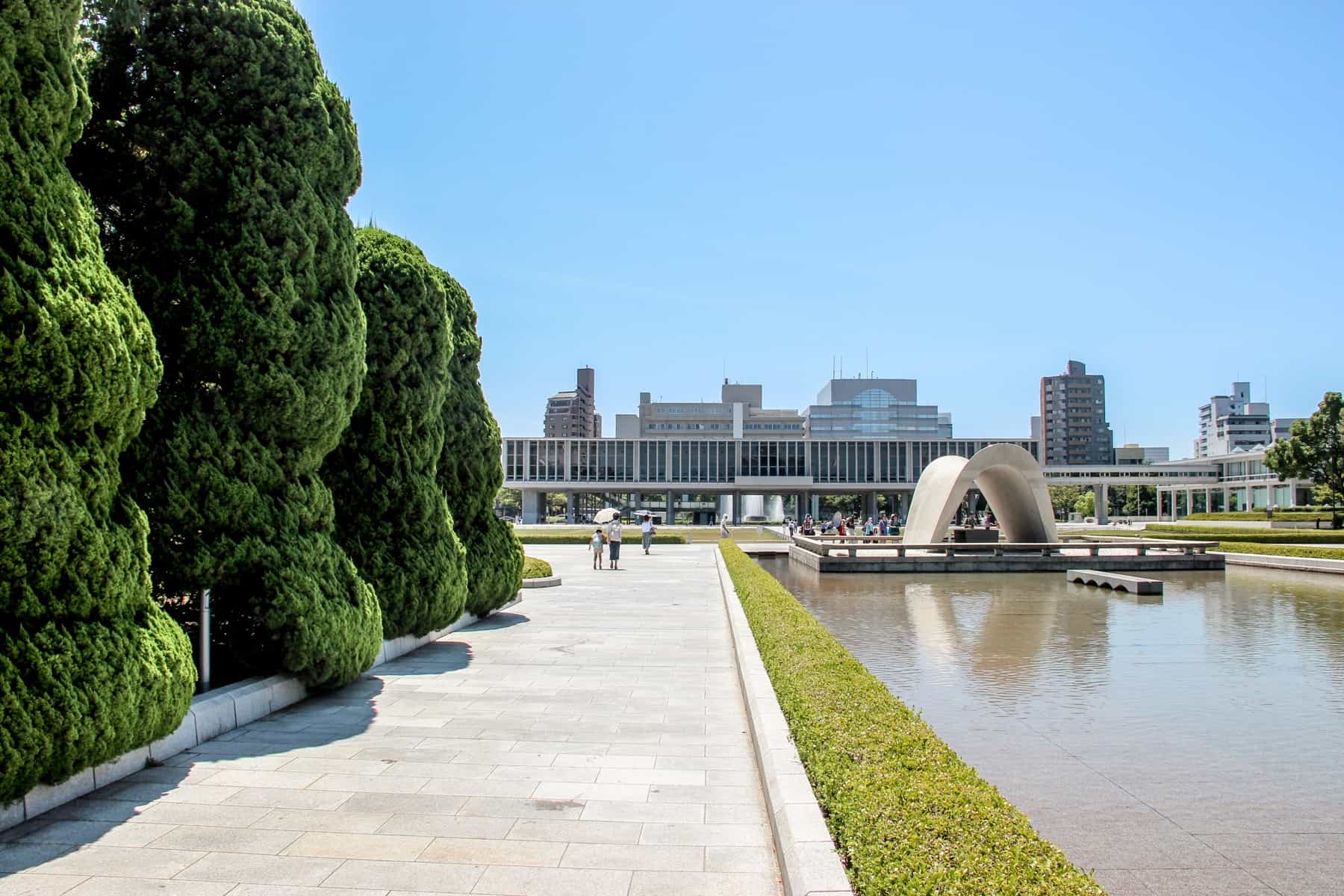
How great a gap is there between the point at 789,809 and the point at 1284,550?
29928 millimetres

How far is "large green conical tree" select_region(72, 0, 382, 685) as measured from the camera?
275 inches

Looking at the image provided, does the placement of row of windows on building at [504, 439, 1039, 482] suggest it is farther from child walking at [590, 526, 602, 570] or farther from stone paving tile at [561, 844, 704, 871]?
stone paving tile at [561, 844, 704, 871]

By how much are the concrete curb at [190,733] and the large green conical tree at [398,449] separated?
6.64ft

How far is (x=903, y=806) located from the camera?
14.4ft

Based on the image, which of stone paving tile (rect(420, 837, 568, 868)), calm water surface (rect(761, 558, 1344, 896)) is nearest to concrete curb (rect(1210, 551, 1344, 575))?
calm water surface (rect(761, 558, 1344, 896))

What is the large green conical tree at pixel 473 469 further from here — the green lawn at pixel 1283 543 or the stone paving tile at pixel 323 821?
the green lawn at pixel 1283 543

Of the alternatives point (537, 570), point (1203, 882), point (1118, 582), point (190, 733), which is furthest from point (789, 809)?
point (1118, 582)

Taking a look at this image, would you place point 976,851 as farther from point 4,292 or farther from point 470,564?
point 470,564

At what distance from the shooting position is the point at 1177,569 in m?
26.8

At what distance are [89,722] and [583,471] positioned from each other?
275ft

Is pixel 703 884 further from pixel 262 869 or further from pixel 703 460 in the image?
pixel 703 460

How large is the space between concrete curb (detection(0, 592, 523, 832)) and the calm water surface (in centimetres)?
609

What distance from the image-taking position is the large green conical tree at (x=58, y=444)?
4.80m

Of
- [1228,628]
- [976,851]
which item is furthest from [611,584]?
[976,851]
